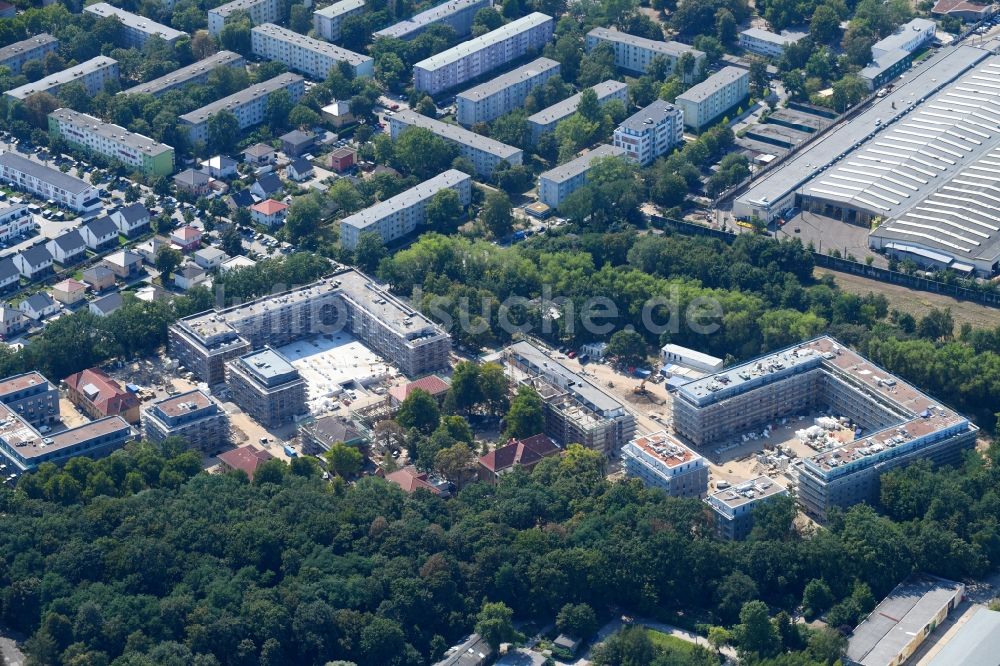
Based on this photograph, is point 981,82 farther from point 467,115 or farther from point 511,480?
point 511,480

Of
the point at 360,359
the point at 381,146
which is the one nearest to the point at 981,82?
the point at 381,146

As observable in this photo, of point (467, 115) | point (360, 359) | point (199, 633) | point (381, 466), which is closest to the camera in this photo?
point (199, 633)

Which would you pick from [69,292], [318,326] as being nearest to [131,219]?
[69,292]

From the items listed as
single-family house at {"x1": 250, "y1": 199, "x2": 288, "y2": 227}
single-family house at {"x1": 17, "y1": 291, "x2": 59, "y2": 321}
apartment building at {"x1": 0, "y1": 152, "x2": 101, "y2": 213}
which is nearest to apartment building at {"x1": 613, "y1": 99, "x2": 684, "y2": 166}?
single-family house at {"x1": 250, "y1": 199, "x2": 288, "y2": 227}

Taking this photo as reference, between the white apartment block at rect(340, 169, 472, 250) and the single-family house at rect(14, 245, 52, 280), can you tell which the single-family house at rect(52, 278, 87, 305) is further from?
the white apartment block at rect(340, 169, 472, 250)

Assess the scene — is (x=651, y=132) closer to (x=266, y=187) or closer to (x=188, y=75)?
(x=266, y=187)

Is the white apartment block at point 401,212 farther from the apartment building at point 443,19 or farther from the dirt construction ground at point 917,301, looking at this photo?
the dirt construction ground at point 917,301
